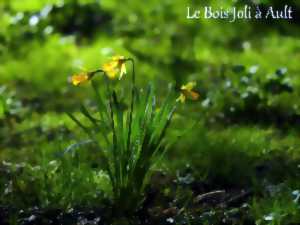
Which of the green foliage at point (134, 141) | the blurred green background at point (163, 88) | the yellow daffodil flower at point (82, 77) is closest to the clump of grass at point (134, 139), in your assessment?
the green foliage at point (134, 141)

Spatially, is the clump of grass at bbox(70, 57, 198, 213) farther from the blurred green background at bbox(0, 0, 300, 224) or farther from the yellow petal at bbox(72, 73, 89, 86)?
the blurred green background at bbox(0, 0, 300, 224)

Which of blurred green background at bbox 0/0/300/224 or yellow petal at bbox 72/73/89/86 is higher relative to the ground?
yellow petal at bbox 72/73/89/86

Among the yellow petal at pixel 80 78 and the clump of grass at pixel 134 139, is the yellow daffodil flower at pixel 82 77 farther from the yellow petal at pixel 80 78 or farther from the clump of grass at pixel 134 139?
the clump of grass at pixel 134 139

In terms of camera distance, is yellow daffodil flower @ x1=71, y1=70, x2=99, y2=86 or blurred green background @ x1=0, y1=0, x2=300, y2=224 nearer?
yellow daffodil flower @ x1=71, y1=70, x2=99, y2=86

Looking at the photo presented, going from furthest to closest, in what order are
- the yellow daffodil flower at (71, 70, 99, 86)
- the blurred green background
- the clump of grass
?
the blurred green background < the clump of grass < the yellow daffodil flower at (71, 70, 99, 86)

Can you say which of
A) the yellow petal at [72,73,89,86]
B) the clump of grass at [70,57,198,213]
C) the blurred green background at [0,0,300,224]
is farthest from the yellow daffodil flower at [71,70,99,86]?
the blurred green background at [0,0,300,224]

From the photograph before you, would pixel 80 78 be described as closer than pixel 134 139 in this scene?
Yes

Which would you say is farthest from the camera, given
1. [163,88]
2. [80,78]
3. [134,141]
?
[163,88]

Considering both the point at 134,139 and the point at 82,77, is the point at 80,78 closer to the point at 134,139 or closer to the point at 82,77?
the point at 82,77

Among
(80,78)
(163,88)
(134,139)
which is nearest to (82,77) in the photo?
(80,78)
